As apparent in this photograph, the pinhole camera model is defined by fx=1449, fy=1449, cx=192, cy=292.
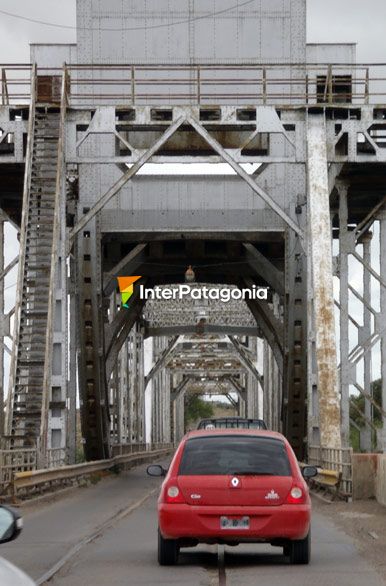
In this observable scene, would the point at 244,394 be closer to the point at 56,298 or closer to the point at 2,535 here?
the point at 56,298

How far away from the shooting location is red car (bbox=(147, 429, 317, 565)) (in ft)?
47.0

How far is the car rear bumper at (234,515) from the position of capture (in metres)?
14.3

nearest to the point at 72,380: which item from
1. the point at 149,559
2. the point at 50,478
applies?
the point at 50,478

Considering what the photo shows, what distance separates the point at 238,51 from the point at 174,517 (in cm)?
3076

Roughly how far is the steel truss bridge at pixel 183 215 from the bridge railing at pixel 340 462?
0.68 m

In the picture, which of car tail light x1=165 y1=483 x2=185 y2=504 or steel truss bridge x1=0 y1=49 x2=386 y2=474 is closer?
car tail light x1=165 y1=483 x2=185 y2=504

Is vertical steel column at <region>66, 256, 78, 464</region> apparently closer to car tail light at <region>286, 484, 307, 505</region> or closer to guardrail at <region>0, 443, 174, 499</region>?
guardrail at <region>0, 443, 174, 499</region>

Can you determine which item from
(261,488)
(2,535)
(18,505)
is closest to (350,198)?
(18,505)

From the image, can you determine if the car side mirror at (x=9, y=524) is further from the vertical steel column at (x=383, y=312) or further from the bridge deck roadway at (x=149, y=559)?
the vertical steel column at (x=383, y=312)

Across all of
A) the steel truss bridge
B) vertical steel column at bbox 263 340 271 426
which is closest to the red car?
the steel truss bridge

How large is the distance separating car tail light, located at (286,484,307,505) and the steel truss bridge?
17.2m

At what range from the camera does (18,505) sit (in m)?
26.6

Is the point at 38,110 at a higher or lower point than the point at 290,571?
higher

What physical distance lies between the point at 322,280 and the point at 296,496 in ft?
67.5
